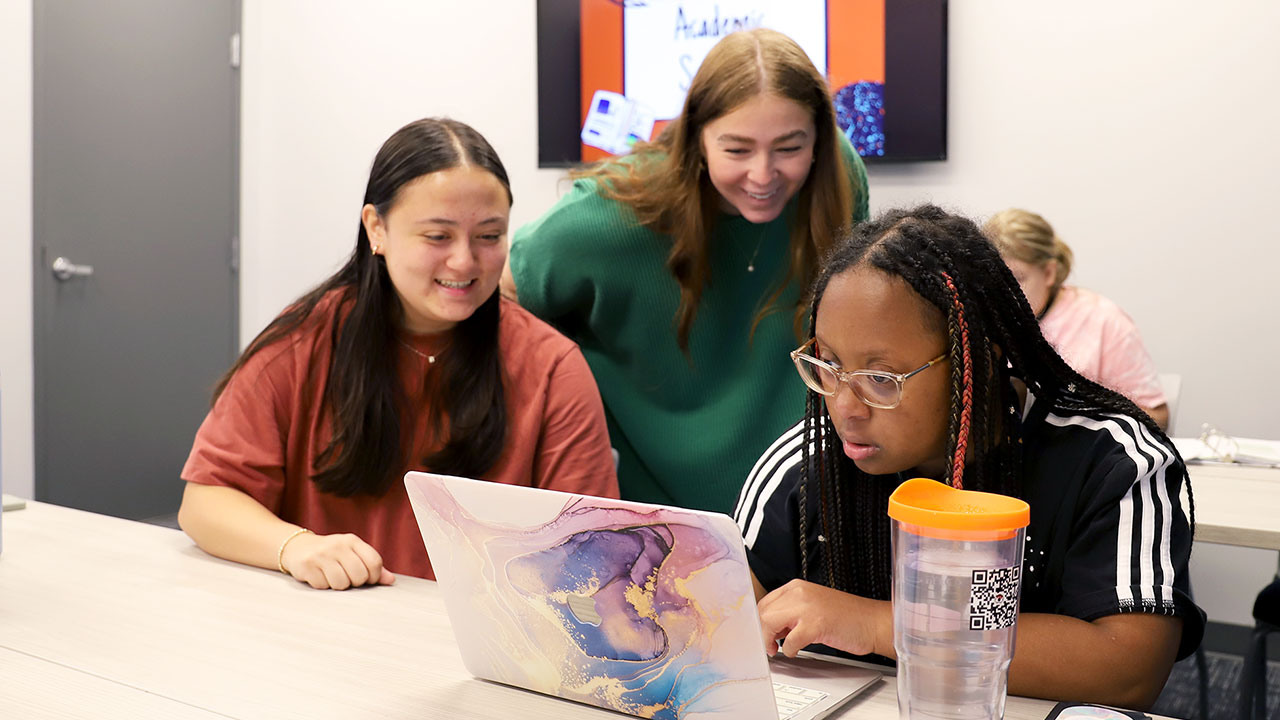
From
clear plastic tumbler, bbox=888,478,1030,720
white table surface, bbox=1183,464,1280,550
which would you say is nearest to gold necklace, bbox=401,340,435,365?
clear plastic tumbler, bbox=888,478,1030,720

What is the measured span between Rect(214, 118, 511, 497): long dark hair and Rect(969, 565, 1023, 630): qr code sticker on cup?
0.97 m

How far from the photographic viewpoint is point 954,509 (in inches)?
28.3

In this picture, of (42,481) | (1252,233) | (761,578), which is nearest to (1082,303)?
(1252,233)

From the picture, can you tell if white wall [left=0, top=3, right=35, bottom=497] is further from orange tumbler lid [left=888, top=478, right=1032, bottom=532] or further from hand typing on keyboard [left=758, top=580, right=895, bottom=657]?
orange tumbler lid [left=888, top=478, right=1032, bottom=532]

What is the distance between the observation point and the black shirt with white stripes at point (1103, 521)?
39.2 inches

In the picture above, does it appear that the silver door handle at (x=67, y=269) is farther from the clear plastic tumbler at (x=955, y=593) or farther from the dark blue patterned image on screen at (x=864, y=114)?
the clear plastic tumbler at (x=955, y=593)

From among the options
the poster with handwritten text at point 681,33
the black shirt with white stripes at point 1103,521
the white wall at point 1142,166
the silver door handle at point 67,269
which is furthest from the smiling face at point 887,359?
the silver door handle at point 67,269

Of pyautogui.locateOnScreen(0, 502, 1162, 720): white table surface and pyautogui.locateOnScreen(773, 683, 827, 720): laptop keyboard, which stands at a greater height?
pyautogui.locateOnScreen(773, 683, 827, 720): laptop keyboard

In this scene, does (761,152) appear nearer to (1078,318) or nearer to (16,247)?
(1078,318)

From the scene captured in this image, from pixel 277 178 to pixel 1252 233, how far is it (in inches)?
131

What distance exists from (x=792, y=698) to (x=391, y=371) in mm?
867

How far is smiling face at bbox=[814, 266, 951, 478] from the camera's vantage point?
1000 mm

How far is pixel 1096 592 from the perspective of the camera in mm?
1004

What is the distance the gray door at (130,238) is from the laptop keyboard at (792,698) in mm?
3519
